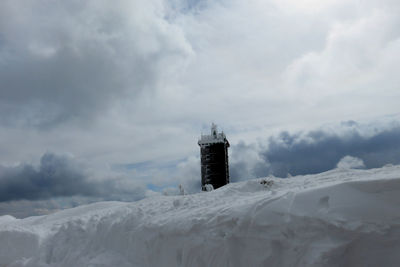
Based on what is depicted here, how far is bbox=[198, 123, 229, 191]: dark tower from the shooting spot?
24641 millimetres

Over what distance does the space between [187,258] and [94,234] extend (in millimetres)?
3948

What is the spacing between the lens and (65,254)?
7867 millimetres

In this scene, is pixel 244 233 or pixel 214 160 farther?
pixel 214 160

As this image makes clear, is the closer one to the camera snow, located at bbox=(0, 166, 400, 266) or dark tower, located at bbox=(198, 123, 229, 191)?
snow, located at bbox=(0, 166, 400, 266)

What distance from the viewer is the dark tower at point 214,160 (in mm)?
24641

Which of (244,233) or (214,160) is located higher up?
(214,160)

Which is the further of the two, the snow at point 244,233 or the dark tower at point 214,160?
the dark tower at point 214,160

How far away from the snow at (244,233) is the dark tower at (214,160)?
15.6 metres

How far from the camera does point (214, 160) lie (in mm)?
24969

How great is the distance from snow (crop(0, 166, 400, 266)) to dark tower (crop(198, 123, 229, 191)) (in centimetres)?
1559

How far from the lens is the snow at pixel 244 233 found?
12.9 feet

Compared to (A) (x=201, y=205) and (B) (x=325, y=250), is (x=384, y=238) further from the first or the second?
(A) (x=201, y=205)

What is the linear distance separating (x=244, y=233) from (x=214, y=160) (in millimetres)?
19987

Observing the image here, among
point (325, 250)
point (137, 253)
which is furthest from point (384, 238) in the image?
point (137, 253)
